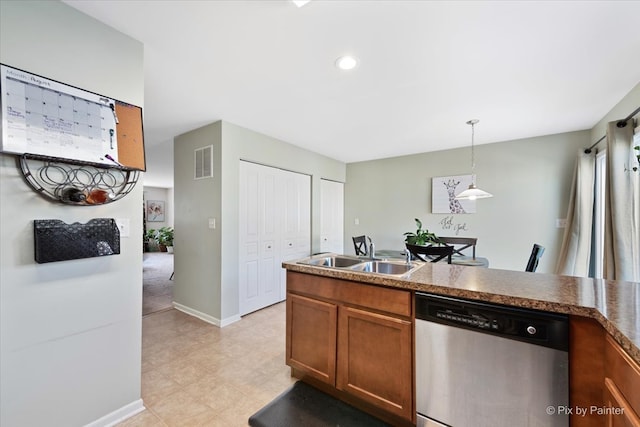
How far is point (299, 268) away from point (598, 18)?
2.40 metres

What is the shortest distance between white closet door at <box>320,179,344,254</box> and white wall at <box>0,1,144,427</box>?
11.4 ft

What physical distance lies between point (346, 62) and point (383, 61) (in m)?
0.28

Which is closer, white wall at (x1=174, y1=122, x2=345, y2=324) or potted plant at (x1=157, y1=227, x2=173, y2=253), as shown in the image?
white wall at (x1=174, y1=122, x2=345, y2=324)

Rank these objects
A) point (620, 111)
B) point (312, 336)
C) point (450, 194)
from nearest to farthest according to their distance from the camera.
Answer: point (312, 336) < point (620, 111) < point (450, 194)

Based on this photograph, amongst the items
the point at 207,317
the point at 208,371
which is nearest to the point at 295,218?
the point at 207,317

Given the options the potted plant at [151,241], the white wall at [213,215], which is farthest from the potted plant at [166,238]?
the white wall at [213,215]

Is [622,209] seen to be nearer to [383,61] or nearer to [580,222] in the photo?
[580,222]

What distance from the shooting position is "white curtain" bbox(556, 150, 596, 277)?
3064 millimetres

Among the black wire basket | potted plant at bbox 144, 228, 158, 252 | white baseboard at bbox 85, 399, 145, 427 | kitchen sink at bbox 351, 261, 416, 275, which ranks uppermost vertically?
the black wire basket

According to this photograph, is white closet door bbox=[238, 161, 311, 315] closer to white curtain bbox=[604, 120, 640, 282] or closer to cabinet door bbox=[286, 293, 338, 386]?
cabinet door bbox=[286, 293, 338, 386]

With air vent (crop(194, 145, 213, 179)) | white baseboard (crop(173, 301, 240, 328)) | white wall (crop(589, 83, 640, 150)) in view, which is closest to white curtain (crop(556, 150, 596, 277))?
white wall (crop(589, 83, 640, 150))

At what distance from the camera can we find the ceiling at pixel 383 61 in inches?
58.2

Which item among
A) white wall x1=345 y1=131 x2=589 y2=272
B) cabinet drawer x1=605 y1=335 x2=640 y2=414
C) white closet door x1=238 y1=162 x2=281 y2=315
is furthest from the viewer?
white wall x1=345 y1=131 x2=589 y2=272

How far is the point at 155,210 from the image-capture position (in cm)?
950
